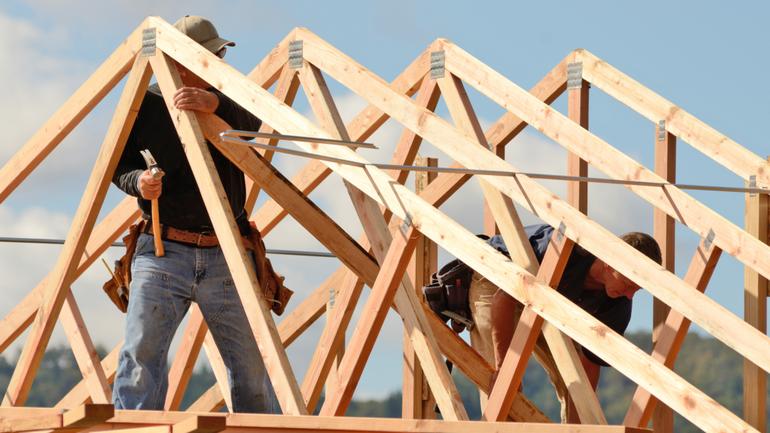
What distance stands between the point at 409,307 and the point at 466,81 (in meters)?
2.03

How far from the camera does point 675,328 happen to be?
7117 mm

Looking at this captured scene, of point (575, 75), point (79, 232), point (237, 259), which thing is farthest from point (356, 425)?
point (575, 75)

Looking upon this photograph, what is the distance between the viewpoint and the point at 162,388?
6215mm

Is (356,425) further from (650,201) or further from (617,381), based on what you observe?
(617,381)

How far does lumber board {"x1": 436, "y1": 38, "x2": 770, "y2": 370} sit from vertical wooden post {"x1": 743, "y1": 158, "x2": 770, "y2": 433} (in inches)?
22.0

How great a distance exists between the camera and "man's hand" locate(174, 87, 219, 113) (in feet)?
20.8

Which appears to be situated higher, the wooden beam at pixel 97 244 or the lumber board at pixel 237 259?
the wooden beam at pixel 97 244

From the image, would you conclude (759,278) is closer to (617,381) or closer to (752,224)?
(752,224)

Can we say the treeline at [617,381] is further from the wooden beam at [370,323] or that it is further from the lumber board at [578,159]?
the wooden beam at [370,323]

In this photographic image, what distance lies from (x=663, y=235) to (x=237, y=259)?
8.58 ft

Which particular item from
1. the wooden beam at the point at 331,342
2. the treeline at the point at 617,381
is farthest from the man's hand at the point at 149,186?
the treeline at the point at 617,381

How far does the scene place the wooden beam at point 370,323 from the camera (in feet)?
19.6

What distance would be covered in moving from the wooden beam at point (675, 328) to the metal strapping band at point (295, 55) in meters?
2.24

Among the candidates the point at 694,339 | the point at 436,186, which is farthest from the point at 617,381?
the point at 436,186
